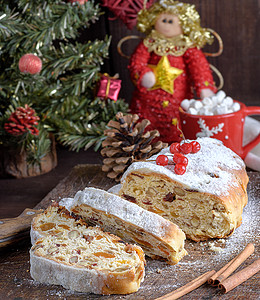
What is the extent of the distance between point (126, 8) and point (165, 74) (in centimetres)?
41

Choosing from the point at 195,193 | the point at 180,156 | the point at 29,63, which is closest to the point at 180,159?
the point at 180,156

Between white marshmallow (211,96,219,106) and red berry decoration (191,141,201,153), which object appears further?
white marshmallow (211,96,219,106)

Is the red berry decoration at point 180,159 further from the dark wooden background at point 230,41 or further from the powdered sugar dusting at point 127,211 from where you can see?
the dark wooden background at point 230,41

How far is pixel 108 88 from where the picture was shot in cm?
238

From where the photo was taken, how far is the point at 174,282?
50.2 inches

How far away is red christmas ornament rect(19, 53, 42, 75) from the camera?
6.41 feet

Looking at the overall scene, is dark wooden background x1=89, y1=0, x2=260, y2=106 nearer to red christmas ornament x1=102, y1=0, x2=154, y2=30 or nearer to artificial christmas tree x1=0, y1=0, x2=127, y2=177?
red christmas ornament x1=102, y1=0, x2=154, y2=30

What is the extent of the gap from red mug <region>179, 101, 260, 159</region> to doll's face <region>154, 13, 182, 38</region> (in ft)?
1.61

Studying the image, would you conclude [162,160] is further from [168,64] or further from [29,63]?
[168,64]

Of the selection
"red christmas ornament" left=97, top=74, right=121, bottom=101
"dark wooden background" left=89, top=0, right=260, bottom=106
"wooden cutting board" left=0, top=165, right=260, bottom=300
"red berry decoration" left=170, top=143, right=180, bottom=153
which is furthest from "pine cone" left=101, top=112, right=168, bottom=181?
"dark wooden background" left=89, top=0, right=260, bottom=106

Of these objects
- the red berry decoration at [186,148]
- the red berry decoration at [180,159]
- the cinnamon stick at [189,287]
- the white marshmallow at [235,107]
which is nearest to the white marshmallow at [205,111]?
the white marshmallow at [235,107]

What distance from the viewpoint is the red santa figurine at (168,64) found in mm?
2314

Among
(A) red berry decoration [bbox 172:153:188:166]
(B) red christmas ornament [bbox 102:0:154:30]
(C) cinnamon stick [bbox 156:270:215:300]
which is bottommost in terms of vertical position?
(C) cinnamon stick [bbox 156:270:215:300]

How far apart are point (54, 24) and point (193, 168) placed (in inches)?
40.3
